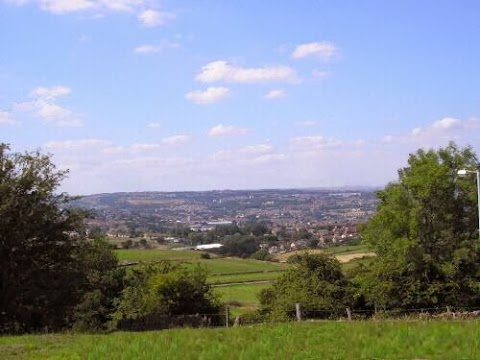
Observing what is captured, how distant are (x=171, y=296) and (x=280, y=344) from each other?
21698 mm

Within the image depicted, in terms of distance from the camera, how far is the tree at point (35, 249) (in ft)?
84.4

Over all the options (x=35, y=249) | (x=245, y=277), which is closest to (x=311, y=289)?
(x=35, y=249)

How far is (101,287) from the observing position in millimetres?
37500

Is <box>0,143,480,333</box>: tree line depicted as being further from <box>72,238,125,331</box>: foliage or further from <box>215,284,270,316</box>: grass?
<box>215,284,270,316</box>: grass

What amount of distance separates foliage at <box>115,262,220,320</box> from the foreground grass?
653 inches

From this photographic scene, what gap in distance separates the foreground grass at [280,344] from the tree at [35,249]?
7.73m

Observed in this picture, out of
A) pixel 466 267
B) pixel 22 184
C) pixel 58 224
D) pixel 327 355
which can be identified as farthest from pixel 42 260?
pixel 466 267

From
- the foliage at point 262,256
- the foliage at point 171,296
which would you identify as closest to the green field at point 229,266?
the foliage at point 262,256

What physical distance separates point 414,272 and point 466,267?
11.8ft

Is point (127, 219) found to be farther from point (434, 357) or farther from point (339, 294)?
point (434, 357)

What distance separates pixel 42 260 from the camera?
2681 cm

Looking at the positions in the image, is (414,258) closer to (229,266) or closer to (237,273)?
(237,273)

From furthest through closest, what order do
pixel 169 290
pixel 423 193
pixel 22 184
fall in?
pixel 423 193
pixel 169 290
pixel 22 184

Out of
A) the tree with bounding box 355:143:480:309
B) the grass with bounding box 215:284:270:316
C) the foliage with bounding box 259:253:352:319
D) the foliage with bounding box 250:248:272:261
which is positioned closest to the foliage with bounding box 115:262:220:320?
the foliage with bounding box 259:253:352:319
